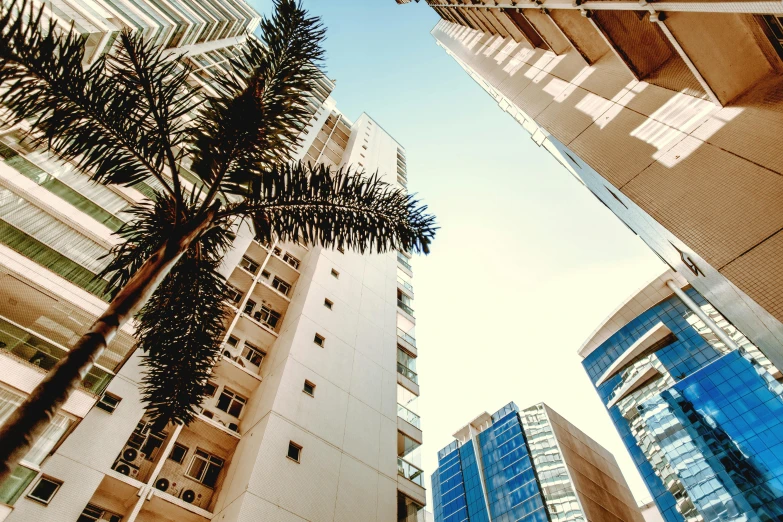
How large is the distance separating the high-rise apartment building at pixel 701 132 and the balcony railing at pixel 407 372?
13102mm

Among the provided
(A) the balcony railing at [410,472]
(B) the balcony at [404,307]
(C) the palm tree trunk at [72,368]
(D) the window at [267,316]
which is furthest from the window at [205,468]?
(B) the balcony at [404,307]

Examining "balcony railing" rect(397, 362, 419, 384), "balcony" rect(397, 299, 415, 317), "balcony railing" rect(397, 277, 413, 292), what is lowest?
"balcony railing" rect(397, 362, 419, 384)

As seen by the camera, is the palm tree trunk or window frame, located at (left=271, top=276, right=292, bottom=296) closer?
the palm tree trunk

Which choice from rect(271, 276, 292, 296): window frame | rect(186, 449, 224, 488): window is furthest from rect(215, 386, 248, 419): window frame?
rect(271, 276, 292, 296): window frame

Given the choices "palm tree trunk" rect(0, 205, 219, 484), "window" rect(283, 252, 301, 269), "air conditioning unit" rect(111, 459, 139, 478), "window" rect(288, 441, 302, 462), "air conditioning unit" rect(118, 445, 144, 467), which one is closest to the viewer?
"palm tree trunk" rect(0, 205, 219, 484)

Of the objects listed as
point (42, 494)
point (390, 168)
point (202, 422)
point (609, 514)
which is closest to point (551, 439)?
point (609, 514)

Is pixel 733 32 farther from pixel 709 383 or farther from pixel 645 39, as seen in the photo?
pixel 709 383

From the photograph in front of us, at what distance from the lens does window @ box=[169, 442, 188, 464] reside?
11909 millimetres

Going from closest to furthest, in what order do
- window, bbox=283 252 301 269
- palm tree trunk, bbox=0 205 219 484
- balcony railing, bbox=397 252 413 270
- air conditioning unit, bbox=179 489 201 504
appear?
palm tree trunk, bbox=0 205 219 484, air conditioning unit, bbox=179 489 201 504, window, bbox=283 252 301 269, balcony railing, bbox=397 252 413 270

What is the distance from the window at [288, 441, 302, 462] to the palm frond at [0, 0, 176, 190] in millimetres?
9426

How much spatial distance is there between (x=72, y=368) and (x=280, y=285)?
1650cm

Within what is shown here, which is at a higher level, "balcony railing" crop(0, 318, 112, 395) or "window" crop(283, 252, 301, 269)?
"window" crop(283, 252, 301, 269)

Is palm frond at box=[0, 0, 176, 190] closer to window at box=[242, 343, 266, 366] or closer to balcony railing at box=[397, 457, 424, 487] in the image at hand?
window at box=[242, 343, 266, 366]

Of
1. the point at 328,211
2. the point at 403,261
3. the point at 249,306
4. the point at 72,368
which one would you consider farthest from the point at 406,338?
the point at 72,368
